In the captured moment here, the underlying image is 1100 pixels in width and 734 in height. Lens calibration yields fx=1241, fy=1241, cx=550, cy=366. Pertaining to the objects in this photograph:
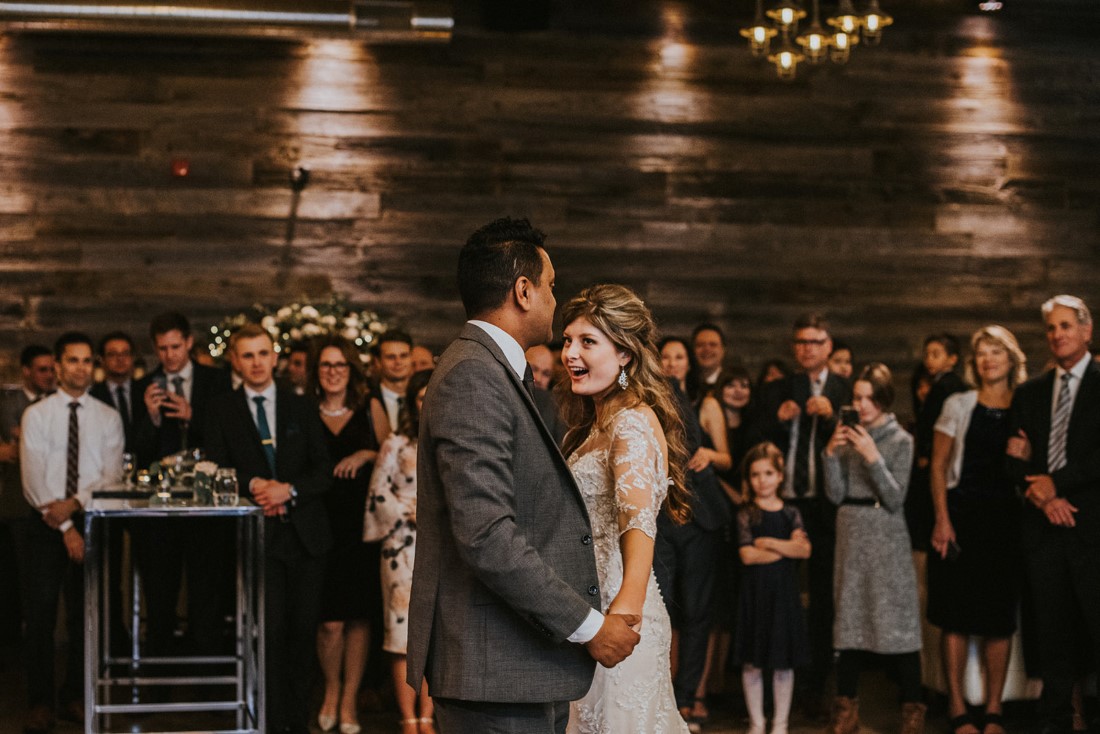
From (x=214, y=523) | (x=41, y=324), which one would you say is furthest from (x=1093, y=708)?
(x=41, y=324)

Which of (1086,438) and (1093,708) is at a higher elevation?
(1086,438)

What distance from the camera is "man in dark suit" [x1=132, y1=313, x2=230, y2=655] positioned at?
17.7 ft

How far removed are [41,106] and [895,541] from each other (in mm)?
6237

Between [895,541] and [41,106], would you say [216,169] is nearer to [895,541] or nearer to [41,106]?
[41,106]

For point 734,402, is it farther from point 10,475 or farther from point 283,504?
point 10,475

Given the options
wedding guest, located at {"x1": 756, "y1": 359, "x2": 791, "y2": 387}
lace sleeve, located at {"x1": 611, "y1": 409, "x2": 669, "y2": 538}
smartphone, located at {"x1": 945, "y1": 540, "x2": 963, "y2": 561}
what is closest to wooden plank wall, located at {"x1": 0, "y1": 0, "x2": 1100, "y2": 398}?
wedding guest, located at {"x1": 756, "y1": 359, "x2": 791, "y2": 387}

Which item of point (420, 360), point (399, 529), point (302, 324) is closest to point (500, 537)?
point (399, 529)

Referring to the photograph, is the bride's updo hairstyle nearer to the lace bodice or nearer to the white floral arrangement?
the lace bodice

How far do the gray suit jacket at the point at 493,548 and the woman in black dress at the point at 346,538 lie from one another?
9.97ft

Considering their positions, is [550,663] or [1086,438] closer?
[550,663]

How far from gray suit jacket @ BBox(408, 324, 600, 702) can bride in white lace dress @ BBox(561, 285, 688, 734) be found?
1.47ft

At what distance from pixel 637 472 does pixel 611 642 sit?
569 millimetres

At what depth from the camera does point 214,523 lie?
5.49 m

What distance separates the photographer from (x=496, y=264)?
7.86ft
